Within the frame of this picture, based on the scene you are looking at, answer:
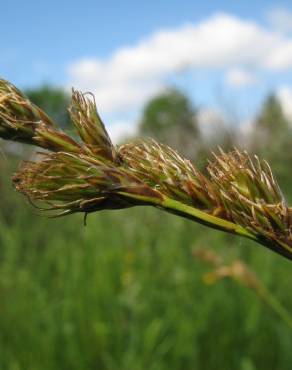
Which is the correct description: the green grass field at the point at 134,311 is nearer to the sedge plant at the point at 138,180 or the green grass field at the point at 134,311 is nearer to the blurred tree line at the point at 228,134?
the blurred tree line at the point at 228,134

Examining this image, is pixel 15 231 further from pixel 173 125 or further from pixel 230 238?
pixel 173 125

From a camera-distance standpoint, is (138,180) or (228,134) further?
(228,134)

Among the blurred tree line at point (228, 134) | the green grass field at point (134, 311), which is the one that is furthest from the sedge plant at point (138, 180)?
the blurred tree line at point (228, 134)

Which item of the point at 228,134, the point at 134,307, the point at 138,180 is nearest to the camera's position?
the point at 138,180

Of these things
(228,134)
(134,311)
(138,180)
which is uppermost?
(228,134)

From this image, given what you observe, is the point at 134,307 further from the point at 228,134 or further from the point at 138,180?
the point at 228,134

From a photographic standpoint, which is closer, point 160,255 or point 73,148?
point 73,148

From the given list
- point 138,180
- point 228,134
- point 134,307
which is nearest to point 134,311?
point 134,307

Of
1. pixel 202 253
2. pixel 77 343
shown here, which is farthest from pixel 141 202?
pixel 77 343

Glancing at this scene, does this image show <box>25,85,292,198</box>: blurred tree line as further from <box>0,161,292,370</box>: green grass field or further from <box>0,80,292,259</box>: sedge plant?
<box>0,80,292,259</box>: sedge plant
